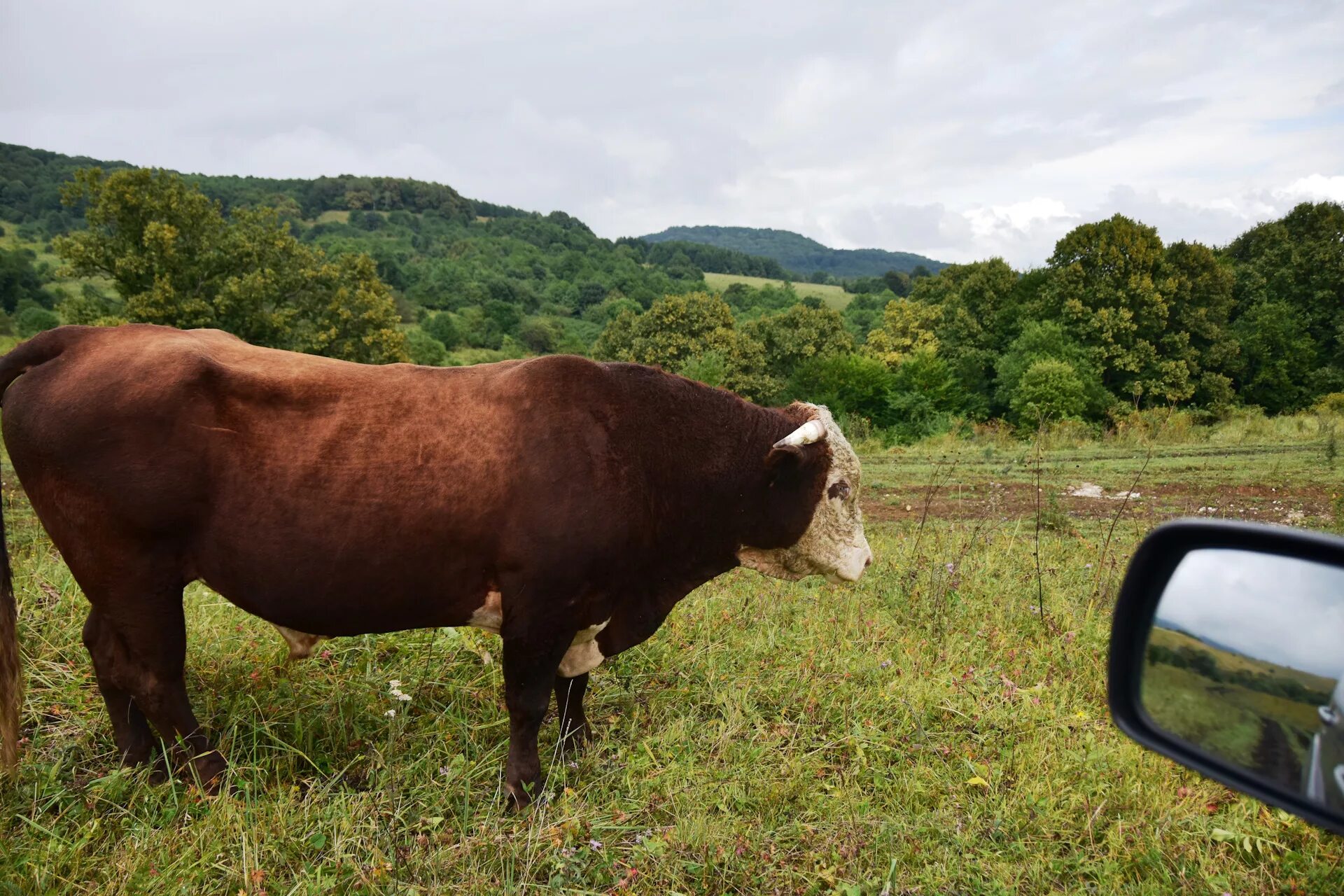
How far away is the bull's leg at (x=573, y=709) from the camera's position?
451cm

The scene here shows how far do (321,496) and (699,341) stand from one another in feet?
151

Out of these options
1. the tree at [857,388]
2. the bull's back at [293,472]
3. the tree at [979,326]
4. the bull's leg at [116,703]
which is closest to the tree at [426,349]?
the tree at [857,388]

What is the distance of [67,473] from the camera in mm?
3555

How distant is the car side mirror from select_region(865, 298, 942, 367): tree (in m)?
51.0

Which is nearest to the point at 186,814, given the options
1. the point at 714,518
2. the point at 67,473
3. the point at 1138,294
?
the point at 67,473

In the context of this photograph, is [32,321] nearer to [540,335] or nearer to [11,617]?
[540,335]

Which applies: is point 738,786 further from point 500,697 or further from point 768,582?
point 768,582

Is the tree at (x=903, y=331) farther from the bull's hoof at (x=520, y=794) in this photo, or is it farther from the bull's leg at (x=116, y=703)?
the bull's leg at (x=116, y=703)

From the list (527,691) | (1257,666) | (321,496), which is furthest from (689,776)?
(1257,666)

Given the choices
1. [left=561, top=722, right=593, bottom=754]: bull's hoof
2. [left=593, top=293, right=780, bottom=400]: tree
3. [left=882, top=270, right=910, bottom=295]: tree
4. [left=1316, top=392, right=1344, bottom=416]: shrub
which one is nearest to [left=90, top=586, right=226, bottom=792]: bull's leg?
[left=561, top=722, right=593, bottom=754]: bull's hoof

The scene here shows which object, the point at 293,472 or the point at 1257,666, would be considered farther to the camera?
the point at 293,472

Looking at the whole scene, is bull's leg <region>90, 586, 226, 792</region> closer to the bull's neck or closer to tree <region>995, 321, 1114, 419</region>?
the bull's neck

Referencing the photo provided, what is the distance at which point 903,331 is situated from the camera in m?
54.4

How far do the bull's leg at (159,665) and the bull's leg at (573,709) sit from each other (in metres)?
1.68
